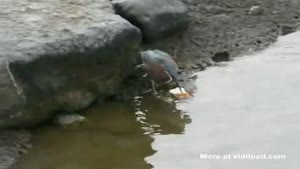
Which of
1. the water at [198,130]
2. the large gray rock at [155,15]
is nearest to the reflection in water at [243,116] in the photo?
the water at [198,130]

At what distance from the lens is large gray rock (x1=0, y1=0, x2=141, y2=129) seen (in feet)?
13.4

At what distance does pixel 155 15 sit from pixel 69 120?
116cm

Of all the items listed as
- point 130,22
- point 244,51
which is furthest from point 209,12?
point 130,22

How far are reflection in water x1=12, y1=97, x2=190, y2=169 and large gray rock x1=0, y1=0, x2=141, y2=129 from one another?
6.1 inches

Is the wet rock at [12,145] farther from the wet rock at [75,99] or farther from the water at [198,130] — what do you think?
the wet rock at [75,99]

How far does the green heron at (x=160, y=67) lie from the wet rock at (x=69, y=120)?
641 mm

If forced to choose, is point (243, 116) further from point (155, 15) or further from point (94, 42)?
point (155, 15)

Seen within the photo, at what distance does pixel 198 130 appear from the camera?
166 inches

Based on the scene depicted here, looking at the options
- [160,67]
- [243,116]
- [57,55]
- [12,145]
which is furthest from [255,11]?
[12,145]

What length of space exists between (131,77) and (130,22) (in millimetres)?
403

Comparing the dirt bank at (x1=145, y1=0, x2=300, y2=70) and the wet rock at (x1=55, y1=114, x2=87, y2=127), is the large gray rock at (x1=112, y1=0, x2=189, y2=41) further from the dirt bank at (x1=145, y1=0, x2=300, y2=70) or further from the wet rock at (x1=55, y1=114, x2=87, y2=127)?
the wet rock at (x1=55, y1=114, x2=87, y2=127)

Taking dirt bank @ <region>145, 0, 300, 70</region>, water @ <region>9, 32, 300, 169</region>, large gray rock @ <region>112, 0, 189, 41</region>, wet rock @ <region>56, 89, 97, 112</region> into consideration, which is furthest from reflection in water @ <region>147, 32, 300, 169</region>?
wet rock @ <region>56, 89, 97, 112</region>

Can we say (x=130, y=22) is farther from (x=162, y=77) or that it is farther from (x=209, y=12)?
(x=209, y=12)

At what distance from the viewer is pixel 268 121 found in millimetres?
4262
